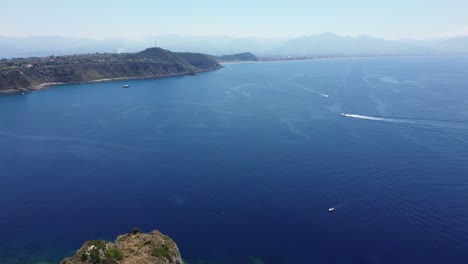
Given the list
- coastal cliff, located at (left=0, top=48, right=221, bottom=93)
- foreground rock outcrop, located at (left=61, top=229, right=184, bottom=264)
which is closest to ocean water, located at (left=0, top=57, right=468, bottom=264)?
foreground rock outcrop, located at (left=61, top=229, right=184, bottom=264)

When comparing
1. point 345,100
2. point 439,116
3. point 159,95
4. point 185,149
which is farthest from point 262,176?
point 159,95

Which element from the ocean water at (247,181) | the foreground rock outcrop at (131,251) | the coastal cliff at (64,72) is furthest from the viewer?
the coastal cliff at (64,72)

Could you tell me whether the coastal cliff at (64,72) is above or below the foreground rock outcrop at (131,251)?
above

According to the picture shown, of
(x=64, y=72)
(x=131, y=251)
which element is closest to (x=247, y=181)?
(x=131, y=251)

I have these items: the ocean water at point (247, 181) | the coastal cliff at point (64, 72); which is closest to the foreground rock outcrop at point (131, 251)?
the ocean water at point (247, 181)

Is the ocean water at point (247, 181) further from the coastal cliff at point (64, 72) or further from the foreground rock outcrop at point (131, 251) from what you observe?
the coastal cliff at point (64, 72)

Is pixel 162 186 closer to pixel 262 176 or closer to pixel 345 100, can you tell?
pixel 262 176

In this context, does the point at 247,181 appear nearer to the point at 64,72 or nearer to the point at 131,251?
the point at 131,251
